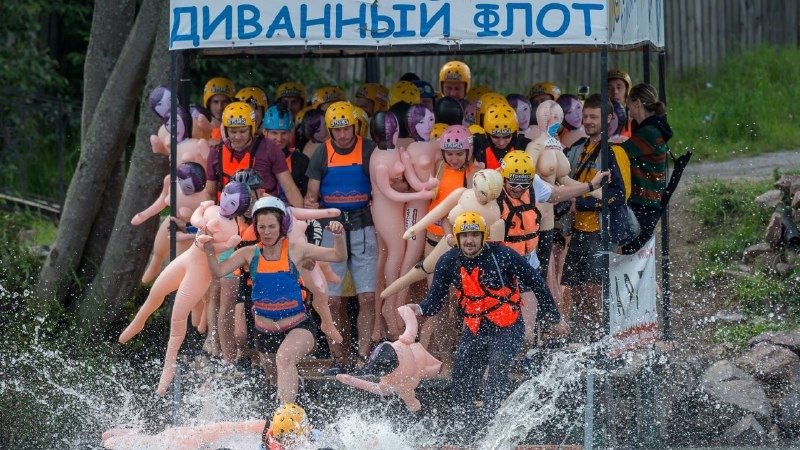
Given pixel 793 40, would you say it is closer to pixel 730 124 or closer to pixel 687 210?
pixel 730 124

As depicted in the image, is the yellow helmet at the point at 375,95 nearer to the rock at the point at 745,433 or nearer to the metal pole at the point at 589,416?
the metal pole at the point at 589,416

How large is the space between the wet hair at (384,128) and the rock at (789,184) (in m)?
4.31

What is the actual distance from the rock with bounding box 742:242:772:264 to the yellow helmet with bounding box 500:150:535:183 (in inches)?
162

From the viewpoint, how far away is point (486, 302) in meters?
9.62

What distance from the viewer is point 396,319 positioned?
34.9ft

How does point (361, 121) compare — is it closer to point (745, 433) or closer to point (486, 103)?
point (486, 103)

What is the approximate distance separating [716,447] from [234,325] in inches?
130

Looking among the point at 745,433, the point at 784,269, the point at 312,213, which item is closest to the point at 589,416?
the point at 745,433

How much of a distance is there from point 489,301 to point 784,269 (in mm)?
4283

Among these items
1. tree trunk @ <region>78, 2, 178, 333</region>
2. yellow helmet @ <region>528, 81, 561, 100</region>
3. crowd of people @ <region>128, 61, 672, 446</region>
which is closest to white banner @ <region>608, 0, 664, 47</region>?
crowd of people @ <region>128, 61, 672, 446</region>

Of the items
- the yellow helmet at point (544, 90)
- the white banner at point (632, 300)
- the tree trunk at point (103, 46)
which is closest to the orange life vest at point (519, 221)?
the white banner at point (632, 300)

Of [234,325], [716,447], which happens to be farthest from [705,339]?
[234,325]

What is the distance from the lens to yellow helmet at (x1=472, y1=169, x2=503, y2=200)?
9766 mm

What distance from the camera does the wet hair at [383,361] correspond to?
961 cm
